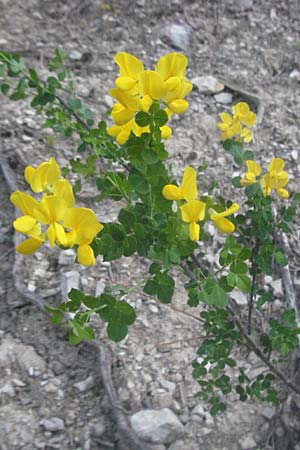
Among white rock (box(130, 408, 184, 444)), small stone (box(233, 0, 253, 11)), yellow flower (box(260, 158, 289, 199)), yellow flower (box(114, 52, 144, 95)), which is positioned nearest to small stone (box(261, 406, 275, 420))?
white rock (box(130, 408, 184, 444))

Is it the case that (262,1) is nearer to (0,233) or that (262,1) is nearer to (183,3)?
(183,3)

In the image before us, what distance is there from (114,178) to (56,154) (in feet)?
4.87

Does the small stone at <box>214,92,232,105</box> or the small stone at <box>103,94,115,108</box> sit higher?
the small stone at <box>214,92,232,105</box>

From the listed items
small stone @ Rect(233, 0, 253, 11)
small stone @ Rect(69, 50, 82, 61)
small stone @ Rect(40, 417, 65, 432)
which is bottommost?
small stone @ Rect(40, 417, 65, 432)

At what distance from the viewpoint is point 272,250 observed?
1.52m

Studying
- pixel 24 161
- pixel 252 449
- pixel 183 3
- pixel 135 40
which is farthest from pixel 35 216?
pixel 183 3

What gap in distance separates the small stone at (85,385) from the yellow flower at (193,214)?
0.99 m

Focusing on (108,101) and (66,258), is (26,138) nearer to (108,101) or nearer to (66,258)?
(108,101)

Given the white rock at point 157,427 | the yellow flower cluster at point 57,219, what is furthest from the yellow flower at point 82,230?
the white rock at point 157,427

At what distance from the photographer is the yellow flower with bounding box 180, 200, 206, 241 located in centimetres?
105

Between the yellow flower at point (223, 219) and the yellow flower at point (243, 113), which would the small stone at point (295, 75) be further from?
the yellow flower at point (223, 219)

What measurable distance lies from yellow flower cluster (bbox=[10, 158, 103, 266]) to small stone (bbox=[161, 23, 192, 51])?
2.34 metres

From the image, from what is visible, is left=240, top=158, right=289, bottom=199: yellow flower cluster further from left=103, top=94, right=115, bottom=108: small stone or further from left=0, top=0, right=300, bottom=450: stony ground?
left=103, top=94, right=115, bottom=108: small stone

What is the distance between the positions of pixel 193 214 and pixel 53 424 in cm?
100
